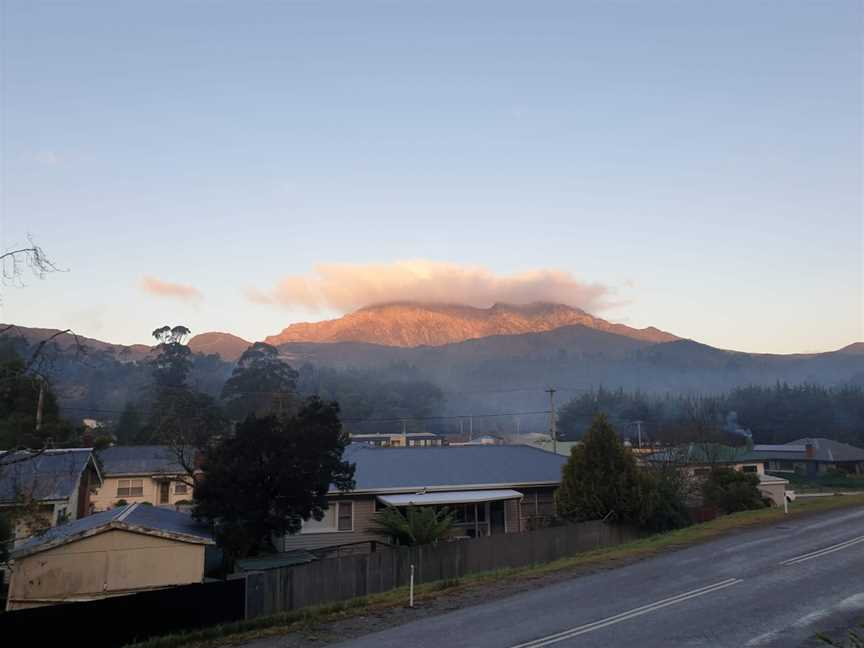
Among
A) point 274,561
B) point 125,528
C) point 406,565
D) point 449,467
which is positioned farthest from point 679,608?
point 449,467

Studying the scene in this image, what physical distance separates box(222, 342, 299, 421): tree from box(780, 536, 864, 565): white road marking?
311 ft

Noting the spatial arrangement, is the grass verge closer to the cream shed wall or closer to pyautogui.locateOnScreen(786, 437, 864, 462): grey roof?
the cream shed wall

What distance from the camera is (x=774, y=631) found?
13.9 meters

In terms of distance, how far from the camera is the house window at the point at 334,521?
1276 inches

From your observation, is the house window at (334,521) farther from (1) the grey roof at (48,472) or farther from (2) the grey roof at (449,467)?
(1) the grey roof at (48,472)

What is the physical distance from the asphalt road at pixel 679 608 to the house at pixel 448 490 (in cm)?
1379


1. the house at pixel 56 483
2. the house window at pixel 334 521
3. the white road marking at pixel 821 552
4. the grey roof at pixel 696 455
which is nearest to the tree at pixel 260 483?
the house window at pixel 334 521

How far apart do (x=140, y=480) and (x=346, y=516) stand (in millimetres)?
37105

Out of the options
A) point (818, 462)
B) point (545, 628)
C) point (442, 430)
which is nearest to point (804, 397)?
point (818, 462)

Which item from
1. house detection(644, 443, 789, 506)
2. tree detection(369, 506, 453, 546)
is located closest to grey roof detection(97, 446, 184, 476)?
tree detection(369, 506, 453, 546)

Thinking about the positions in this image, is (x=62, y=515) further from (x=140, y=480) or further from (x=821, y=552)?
(x=821, y=552)

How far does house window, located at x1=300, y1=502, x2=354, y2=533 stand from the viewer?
32406mm

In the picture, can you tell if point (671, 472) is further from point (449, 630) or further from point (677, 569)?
point (449, 630)

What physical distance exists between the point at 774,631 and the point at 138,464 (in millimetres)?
59988
